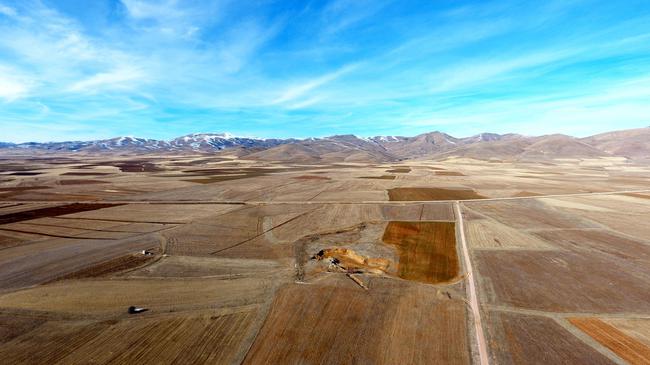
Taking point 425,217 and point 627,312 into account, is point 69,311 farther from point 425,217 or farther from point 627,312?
point 425,217

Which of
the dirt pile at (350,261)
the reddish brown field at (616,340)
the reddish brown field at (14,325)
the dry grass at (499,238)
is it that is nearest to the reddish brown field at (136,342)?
the reddish brown field at (14,325)

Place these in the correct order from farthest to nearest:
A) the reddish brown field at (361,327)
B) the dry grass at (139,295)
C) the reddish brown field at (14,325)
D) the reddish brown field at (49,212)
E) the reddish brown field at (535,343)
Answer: the reddish brown field at (49,212), the dry grass at (139,295), the reddish brown field at (14,325), the reddish brown field at (361,327), the reddish brown field at (535,343)

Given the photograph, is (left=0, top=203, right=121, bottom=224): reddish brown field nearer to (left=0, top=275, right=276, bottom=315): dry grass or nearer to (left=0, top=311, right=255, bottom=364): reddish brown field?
(left=0, top=275, right=276, bottom=315): dry grass

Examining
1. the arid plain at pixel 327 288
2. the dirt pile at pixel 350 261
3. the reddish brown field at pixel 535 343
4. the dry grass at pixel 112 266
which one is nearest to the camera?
the reddish brown field at pixel 535 343

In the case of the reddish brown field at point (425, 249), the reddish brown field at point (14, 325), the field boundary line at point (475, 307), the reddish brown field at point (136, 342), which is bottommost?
the field boundary line at point (475, 307)

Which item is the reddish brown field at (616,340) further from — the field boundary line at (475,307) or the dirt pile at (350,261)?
the dirt pile at (350,261)

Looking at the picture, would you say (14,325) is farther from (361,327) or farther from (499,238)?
(499,238)
